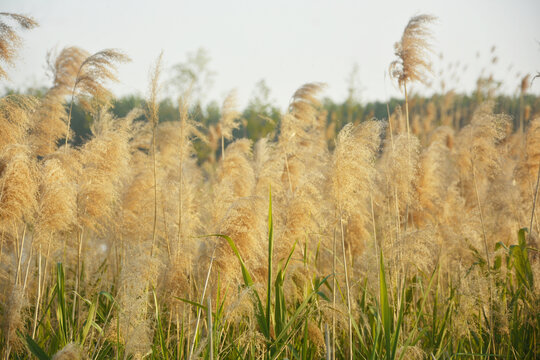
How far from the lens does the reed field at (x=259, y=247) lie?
2746 mm

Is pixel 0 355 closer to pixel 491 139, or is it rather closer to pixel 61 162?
pixel 61 162

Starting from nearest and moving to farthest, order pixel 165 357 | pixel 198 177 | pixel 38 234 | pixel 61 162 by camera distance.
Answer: pixel 165 357
pixel 38 234
pixel 61 162
pixel 198 177

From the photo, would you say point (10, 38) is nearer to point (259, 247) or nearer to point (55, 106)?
point (55, 106)

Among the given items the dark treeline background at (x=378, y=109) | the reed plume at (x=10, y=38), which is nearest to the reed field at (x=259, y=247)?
the reed plume at (x=10, y=38)

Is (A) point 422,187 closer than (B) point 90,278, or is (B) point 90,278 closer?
(B) point 90,278

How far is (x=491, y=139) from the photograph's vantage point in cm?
464

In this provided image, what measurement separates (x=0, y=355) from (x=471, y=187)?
6294mm

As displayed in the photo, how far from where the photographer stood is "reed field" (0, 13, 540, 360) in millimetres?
2746

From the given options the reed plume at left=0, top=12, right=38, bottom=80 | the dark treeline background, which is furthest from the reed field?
the dark treeline background

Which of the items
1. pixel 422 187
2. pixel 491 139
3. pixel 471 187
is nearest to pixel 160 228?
pixel 422 187

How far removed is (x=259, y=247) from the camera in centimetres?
287

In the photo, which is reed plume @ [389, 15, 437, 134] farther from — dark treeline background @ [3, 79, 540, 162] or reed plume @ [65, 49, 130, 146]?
dark treeline background @ [3, 79, 540, 162]

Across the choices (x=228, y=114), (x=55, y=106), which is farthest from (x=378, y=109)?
(x=55, y=106)

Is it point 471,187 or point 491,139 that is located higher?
point 491,139
